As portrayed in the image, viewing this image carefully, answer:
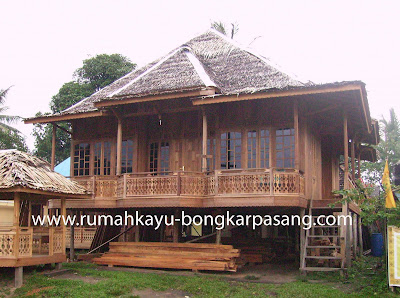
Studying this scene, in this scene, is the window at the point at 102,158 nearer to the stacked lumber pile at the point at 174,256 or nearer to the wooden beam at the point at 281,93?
the stacked lumber pile at the point at 174,256

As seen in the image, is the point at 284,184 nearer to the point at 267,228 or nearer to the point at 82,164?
the point at 267,228

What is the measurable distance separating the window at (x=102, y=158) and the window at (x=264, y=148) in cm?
605

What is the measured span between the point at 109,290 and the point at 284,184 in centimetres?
555

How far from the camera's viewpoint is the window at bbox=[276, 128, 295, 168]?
15594mm

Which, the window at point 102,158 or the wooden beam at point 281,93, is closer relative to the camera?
the wooden beam at point 281,93

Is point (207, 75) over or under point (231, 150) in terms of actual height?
over

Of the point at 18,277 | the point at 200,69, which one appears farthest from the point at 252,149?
the point at 18,277

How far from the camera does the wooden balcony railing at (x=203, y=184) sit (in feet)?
45.5

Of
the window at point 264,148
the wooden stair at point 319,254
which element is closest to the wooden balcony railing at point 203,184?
the window at point 264,148

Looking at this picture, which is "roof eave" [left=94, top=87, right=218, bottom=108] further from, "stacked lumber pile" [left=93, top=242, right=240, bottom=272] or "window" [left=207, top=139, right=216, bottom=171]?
"stacked lumber pile" [left=93, top=242, right=240, bottom=272]

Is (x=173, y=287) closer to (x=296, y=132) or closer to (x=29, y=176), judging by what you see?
(x=29, y=176)

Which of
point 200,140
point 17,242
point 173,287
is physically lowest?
point 173,287

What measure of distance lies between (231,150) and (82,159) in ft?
20.8

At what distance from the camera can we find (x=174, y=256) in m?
15.1
